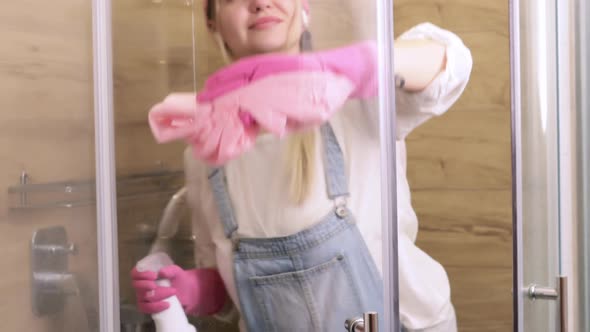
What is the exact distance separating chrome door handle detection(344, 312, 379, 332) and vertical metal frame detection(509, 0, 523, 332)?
1.48ft

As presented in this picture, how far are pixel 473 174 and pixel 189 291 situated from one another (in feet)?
2.52

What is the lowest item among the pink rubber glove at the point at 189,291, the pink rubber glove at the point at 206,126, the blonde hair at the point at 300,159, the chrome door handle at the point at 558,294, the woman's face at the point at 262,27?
the chrome door handle at the point at 558,294

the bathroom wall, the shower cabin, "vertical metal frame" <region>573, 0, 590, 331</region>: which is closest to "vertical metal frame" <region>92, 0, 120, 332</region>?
the shower cabin

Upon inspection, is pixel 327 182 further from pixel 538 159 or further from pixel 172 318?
pixel 538 159

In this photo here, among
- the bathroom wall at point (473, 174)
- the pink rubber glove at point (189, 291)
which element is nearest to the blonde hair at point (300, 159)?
the pink rubber glove at point (189, 291)

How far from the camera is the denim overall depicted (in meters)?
0.79

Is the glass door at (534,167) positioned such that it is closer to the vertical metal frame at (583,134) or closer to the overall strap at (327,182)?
the vertical metal frame at (583,134)

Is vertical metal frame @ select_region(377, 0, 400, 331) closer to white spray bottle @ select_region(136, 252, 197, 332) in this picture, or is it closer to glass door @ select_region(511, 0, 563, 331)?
white spray bottle @ select_region(136, 252, 197, 332)

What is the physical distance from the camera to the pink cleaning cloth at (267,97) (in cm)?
77

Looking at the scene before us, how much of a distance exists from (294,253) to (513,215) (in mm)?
550

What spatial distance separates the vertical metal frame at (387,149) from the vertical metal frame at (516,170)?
0.41 metres

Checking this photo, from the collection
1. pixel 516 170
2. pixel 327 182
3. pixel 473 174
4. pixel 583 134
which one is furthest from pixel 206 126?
pixel 583 134

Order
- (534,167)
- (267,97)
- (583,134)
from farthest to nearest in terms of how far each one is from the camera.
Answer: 1. (583,134)
2. (534,167)
3. (267,97)

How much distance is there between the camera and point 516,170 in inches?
45.9
